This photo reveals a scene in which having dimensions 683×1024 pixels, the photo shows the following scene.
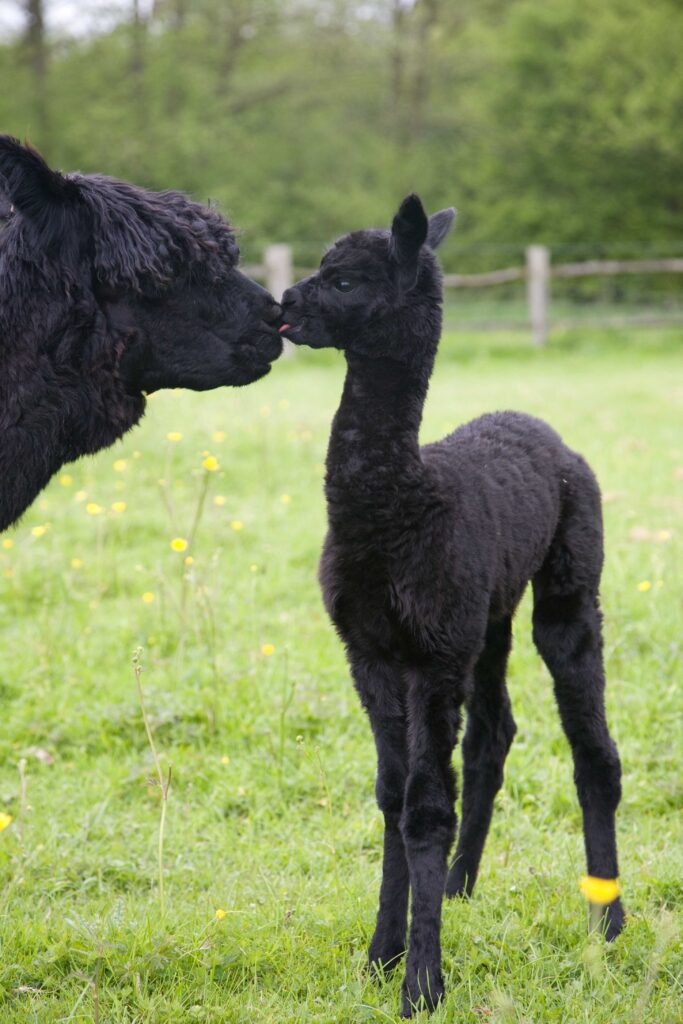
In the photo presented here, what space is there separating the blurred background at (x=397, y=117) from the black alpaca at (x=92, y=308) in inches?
748

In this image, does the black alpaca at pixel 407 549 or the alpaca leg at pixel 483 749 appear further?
the alpaca leg at pixel 483 749

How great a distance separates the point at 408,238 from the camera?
270cm

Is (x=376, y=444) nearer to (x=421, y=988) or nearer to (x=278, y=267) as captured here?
(x=421, y=988)

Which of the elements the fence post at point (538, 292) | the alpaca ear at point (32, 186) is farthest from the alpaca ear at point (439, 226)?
the fence post at point (538, 292)

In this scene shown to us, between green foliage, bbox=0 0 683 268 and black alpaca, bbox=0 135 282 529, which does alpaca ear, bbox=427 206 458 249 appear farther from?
green foliage, bbox=0 0 683 268

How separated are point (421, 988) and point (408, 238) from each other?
6.25ft

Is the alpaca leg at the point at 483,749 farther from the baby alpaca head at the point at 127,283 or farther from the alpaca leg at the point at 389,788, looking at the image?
the baby alpaca head at the point at 127,283

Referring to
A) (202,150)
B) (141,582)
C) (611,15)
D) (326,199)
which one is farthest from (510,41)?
(141,582)

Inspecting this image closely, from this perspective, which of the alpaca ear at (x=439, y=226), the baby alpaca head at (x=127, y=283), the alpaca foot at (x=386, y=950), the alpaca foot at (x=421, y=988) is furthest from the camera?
the alpaca ear at (x=439, y=226)

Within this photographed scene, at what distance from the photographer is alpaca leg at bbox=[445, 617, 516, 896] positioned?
3.29 meters

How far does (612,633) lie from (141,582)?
104 inches

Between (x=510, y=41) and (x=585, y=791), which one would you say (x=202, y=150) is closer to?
(x=510, y=41)

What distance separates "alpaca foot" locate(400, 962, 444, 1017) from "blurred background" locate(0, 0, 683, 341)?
19.4 meters

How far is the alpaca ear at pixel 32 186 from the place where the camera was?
230cm
